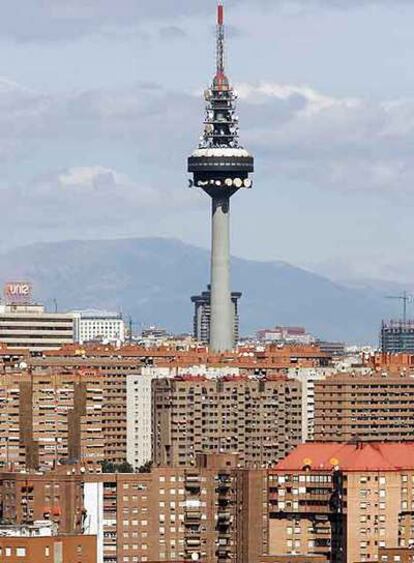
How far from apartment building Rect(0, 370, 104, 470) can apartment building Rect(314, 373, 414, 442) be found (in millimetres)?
10669

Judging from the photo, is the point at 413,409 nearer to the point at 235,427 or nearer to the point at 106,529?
the point at 235,427

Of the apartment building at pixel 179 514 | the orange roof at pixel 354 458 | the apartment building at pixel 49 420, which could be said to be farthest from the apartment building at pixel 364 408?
the apartment building at pixel 179 514

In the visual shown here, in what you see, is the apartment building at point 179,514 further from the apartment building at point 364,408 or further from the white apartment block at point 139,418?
the white apartment block at point 139,418

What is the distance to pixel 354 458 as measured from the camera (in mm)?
109375

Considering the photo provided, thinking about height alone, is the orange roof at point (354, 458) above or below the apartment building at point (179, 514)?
above

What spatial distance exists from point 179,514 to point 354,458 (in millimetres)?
6479

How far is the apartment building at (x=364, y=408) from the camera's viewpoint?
17162 cm

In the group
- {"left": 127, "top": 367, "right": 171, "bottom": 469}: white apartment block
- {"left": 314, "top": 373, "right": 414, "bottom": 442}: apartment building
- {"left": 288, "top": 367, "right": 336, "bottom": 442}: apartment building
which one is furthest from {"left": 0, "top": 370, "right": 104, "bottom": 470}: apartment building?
{"left": 314, "top": 373, "right": 414, "bottom": 442}: apartment building

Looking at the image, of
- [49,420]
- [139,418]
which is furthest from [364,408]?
[49,420]

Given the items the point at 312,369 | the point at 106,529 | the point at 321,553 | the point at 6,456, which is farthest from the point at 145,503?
the point at 312,369

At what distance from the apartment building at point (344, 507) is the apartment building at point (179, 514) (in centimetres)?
82

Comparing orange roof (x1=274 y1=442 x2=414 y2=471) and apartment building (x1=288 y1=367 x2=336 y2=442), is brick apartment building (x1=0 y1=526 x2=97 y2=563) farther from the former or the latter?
apartment building (x1=288 y1=367 x2=336 y2=442)

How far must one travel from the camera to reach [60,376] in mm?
176500

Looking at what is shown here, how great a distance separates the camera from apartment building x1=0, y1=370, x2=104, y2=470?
161750 mm
